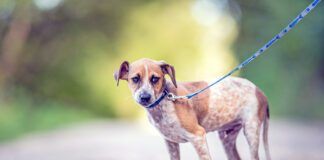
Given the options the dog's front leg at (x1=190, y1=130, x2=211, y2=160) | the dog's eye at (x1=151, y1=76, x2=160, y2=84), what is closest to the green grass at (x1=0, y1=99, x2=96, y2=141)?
the dog's front leg at (x1=190, y1=130, x2=211, y2=160)

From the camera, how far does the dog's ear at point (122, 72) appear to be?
16.3 feet

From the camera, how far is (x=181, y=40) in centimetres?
2620

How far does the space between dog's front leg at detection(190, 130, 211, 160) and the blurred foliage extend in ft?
56.8

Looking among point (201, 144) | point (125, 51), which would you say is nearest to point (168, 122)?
point (201, 144)

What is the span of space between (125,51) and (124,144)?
8867mm

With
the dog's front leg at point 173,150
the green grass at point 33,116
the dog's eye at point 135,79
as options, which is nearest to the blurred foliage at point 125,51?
the green grass at point 33,116

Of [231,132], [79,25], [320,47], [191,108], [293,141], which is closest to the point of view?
[191,108]

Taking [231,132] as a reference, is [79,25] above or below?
above

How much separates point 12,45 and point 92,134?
6.58 meters

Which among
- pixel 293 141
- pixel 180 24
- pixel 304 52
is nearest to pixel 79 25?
pixel 180 24

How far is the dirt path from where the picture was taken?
43.0 feet

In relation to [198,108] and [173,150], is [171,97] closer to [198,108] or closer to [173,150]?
[198,108]

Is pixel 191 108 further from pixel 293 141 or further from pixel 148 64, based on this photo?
pixel 293 141

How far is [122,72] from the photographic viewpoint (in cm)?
507
